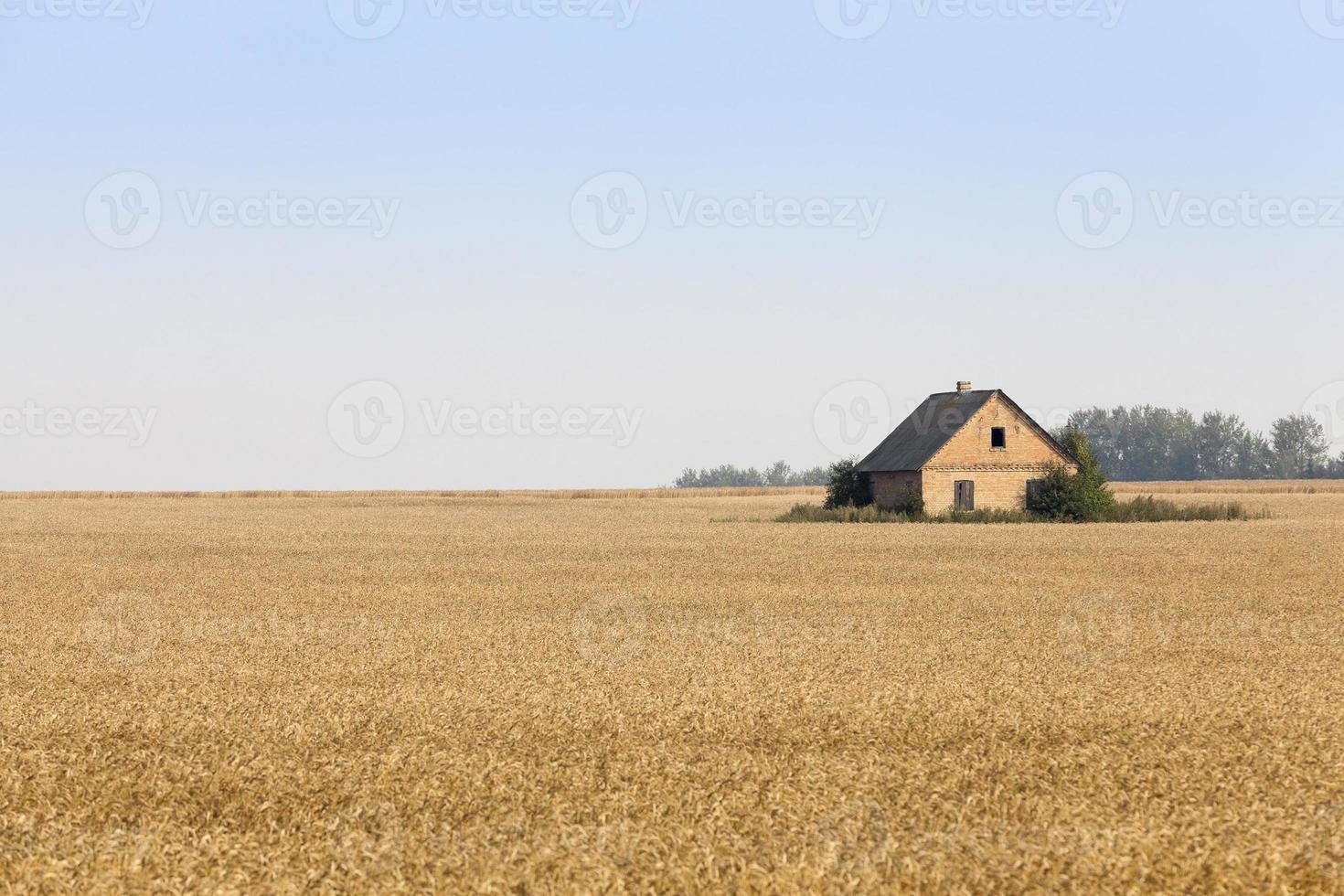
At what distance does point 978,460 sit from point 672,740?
46.1 metres

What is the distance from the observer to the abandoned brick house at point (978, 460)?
52812 mm

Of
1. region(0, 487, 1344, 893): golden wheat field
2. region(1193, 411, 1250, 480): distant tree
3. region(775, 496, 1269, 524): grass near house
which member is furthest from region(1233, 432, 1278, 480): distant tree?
region(0, 487, 1344, 893): golden wheat field

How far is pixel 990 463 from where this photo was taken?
2112 inches

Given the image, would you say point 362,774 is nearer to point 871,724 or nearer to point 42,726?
point 42,726

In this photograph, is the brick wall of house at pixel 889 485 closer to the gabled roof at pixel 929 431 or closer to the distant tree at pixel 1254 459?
the gabled roof at pixel 929 431

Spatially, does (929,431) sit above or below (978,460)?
above

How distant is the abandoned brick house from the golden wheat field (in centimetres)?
3073

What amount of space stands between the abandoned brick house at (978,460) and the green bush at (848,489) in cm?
124

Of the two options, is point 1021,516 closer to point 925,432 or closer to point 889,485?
point 889,485

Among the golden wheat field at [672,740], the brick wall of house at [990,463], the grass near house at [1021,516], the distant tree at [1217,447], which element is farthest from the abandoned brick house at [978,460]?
the distant tree at [1217,447]

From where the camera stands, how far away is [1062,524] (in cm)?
4697

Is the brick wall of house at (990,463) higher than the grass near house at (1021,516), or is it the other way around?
the brick wall of house at (990,463)

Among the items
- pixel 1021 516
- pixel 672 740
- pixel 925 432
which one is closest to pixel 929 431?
pixel 925 432

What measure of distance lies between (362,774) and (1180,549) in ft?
93.5
